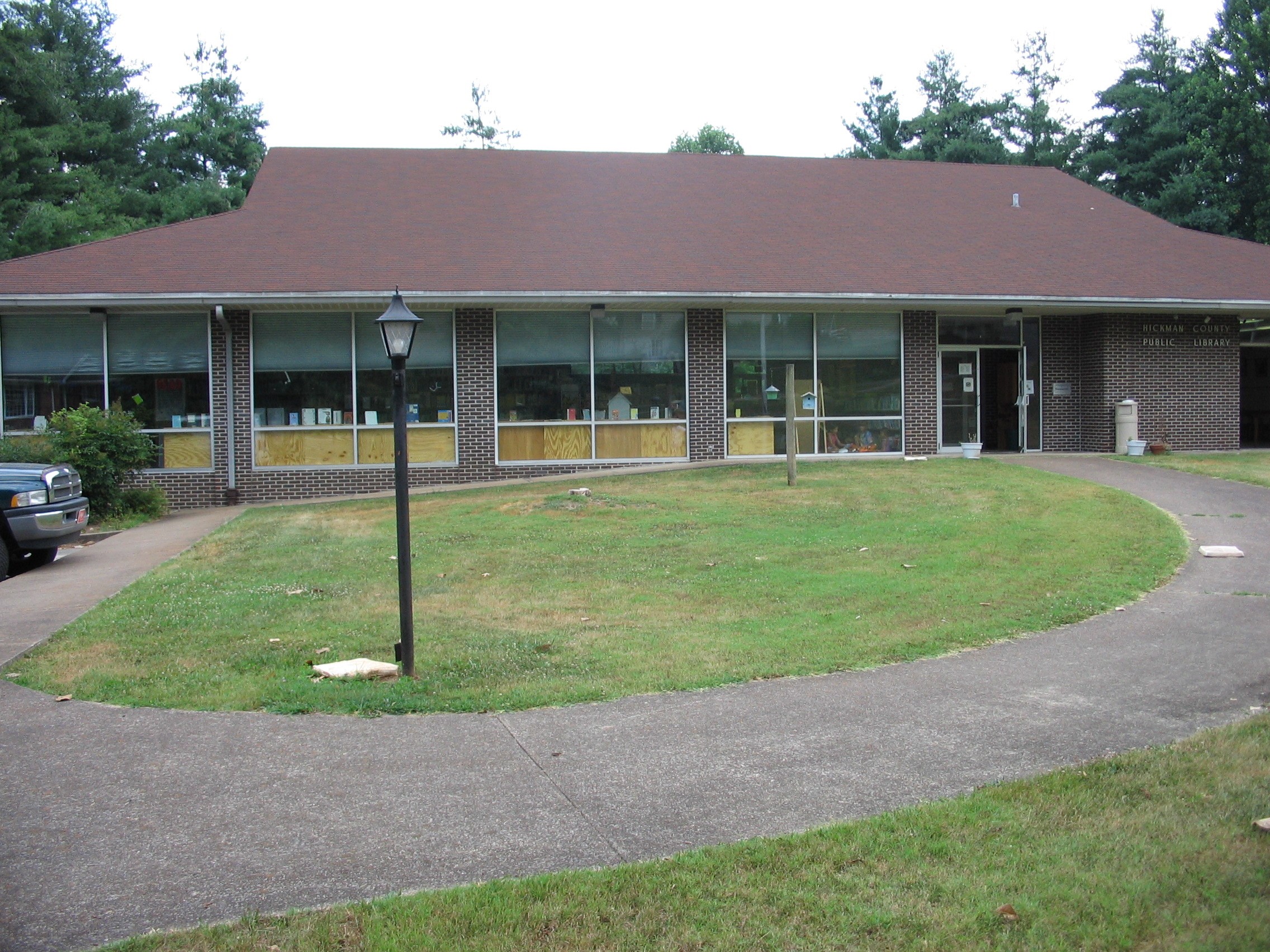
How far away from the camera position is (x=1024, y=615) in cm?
861

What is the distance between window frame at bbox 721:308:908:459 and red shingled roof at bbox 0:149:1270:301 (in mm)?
855

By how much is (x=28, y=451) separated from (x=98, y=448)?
1.01m

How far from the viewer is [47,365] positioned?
18625mm

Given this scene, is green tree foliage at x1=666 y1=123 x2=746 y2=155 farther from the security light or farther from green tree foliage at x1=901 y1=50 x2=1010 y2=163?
the security light

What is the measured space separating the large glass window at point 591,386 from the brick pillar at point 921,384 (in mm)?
4444

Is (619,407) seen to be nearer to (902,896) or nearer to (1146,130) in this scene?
(902,896)

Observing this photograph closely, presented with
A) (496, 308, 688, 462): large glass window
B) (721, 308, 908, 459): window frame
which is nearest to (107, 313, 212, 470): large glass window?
(496, 308, 688, 462): large glass window

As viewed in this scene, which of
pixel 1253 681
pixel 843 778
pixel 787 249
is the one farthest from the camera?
pixel 787 249

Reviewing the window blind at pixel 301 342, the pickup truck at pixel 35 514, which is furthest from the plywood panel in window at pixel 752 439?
the pickup truck at pixel 35 514

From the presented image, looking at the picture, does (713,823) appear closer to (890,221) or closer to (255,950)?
(255,950)

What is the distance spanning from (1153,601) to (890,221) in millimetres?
15902

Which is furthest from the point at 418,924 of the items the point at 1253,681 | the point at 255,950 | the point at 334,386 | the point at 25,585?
the point at 334,386

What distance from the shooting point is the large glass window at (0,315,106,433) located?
60.7 ft

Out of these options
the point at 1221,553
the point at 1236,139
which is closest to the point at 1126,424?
the point at 1221,553
